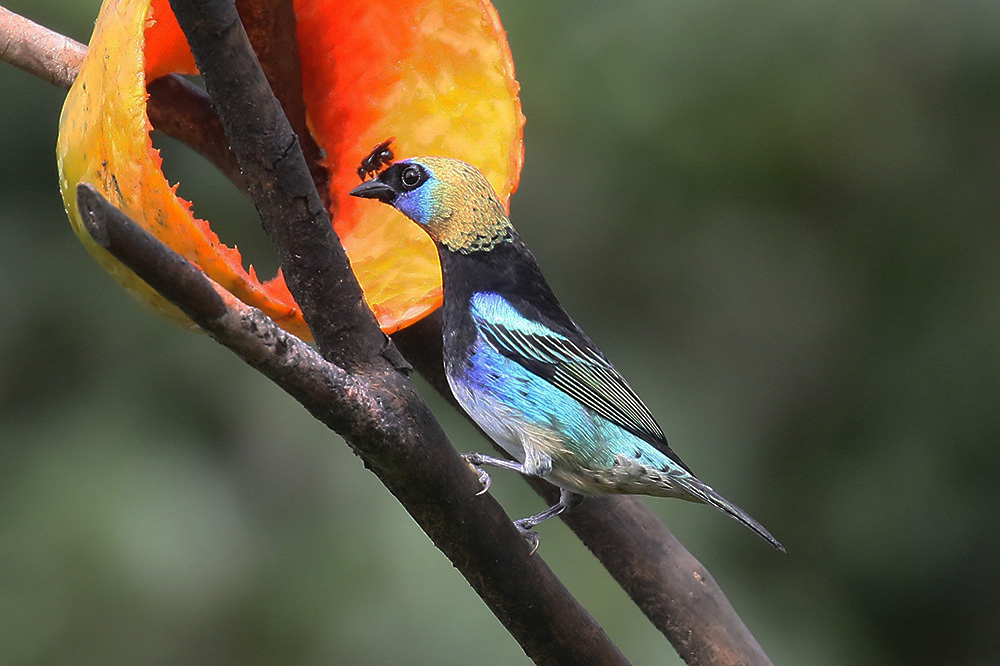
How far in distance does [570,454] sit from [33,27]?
1.44 meters

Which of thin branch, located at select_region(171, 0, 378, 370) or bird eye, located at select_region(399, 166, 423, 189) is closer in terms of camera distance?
thin branch, located at select_region(171, 0, 378, 370)

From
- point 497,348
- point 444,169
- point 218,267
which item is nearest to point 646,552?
point 497,348

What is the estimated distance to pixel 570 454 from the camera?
1998mm

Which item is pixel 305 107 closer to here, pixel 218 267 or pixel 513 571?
pixel 218 267

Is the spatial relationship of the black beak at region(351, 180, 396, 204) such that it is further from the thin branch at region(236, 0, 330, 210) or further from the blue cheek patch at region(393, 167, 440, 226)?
the thin branch at region(236, 0, 330, 210)

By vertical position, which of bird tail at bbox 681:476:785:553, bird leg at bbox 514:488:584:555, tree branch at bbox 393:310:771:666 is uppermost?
bird tail at bbox 681:476:785:553

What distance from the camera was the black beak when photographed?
2.04 m

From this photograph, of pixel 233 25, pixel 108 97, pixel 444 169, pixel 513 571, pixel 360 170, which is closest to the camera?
pixel 233 25

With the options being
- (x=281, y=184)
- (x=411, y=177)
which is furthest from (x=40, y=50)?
(x=281, y=184)

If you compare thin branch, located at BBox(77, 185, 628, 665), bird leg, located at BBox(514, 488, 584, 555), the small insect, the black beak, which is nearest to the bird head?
the black beak

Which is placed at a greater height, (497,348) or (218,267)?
(218,267)

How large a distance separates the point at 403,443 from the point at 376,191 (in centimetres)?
75

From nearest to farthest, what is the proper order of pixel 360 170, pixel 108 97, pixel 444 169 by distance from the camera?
pixel 108 97 → pixel 444 169 → pixel 360 170

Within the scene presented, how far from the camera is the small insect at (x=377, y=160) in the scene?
2.18 m
